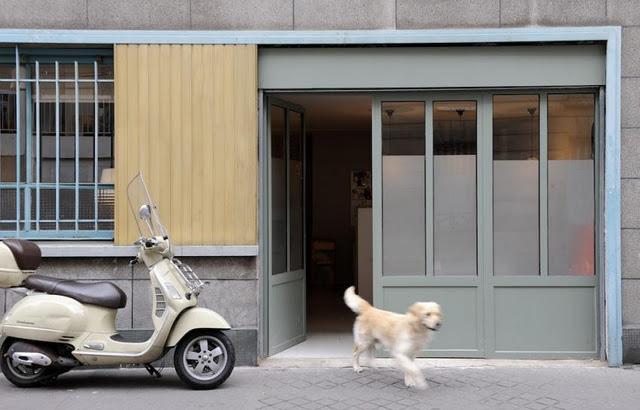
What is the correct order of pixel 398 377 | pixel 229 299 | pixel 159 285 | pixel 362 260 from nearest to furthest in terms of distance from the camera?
pixel 159 285 → pixel 398 377 → pixel 229 299 → pixel 362 260

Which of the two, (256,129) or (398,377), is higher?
(256,129)

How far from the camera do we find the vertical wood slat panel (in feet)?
24.5

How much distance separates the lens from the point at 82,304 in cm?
639

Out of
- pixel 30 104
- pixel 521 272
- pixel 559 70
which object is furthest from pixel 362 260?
pixel 30 104

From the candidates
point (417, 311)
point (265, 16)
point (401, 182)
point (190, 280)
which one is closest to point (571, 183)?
point (401, 182)

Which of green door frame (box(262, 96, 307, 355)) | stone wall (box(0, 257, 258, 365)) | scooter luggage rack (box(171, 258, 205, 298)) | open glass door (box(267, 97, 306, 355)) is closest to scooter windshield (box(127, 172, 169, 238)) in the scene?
scooter luggage rack (box(171, 258, 205, 298))

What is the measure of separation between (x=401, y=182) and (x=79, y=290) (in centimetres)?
355

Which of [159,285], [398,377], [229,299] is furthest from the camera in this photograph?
[229,299]

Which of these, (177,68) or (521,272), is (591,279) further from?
(177,68)

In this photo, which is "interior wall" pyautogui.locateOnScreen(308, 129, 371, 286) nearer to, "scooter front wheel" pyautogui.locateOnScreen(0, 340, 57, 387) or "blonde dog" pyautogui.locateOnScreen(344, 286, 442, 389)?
"blonde dog" pyautogui.locateOnScreen(344, 286, 442, 389)

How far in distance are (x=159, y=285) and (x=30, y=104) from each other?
293 cm

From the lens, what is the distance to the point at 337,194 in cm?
1527

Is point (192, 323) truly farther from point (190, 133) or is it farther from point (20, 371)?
point (190, 133)

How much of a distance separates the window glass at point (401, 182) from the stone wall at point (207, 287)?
1561 millimetres
